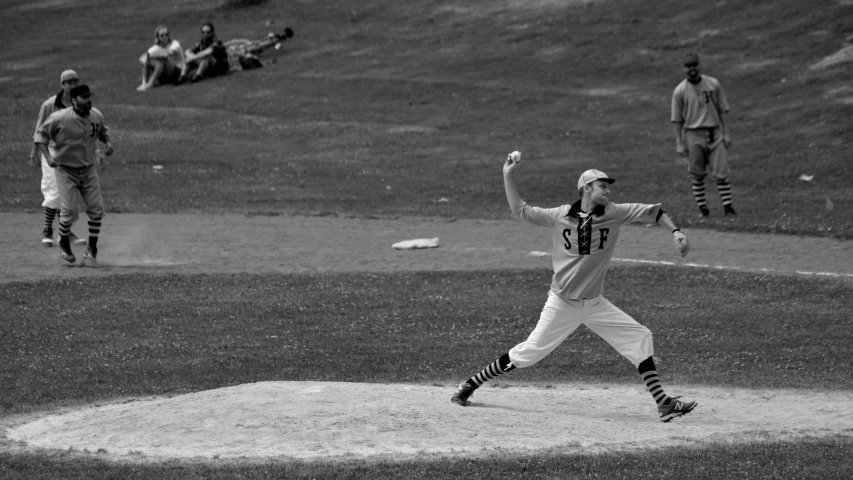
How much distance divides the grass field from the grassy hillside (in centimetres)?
10

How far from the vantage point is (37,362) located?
1174 centimetres

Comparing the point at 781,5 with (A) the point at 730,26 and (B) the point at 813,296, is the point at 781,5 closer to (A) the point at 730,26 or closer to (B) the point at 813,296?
(A) the point at 730,26

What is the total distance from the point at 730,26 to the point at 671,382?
2293 centimetres

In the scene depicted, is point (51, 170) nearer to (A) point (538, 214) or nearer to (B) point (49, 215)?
(B) point (49, 215)

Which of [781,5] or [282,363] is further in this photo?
[781,5]

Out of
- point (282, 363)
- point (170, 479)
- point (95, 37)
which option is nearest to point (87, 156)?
point (282, 363)

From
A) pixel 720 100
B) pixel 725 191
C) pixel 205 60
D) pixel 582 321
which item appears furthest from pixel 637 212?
pixel 205 60

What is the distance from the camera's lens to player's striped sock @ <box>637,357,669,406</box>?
930cm

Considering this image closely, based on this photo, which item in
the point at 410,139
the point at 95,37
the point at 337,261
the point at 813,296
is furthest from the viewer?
the point at 95,37

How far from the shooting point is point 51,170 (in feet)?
55.2

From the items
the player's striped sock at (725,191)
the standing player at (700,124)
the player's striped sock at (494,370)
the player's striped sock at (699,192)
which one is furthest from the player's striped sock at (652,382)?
the player's striped sock at (725,191)

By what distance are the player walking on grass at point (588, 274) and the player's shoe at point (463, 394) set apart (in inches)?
16.8

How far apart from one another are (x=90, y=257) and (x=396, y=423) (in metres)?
8.36

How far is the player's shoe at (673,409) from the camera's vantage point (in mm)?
9211
